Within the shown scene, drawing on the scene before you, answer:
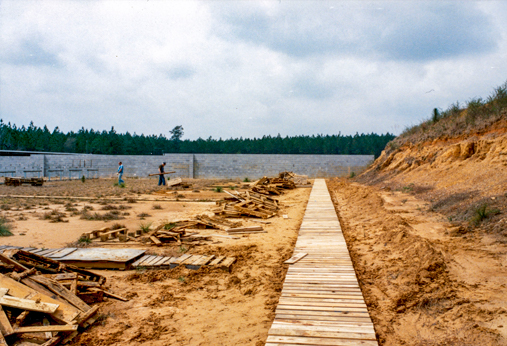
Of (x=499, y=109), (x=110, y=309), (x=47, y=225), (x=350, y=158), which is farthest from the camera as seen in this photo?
(x=350, y=158)

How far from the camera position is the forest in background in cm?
6469

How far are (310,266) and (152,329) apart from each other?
2.61m

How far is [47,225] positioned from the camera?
32.9 feet

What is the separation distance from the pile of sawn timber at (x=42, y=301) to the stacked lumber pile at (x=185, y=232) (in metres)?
3.26

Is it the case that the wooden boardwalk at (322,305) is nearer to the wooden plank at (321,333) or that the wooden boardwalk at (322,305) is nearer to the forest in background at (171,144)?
the wooden plank at (321,333)

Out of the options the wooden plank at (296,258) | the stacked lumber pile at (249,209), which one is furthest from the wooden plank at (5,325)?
the stacked lumber pile at (249,209)

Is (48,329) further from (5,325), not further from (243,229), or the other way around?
(243,229)

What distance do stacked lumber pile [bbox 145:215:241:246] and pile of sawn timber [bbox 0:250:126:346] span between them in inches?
128

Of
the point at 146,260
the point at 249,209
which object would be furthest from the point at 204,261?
the point at 249,209

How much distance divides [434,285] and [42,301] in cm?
475

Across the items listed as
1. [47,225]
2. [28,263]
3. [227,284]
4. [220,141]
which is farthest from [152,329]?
[220,141]

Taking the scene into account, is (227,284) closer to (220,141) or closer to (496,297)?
(496,297)

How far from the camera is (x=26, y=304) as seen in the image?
369 centimetres

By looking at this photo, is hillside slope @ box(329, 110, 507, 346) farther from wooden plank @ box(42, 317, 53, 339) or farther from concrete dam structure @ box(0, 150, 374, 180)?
concrete dam structure @ box(0, 150, 374, 180)
